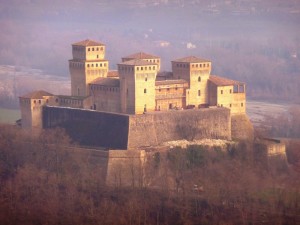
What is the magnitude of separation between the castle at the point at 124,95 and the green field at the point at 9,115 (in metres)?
3.49

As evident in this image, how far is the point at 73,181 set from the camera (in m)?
28.7

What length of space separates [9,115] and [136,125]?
8.48 meters

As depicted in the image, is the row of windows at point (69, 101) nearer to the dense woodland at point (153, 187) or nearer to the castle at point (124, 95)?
the castle at point (124, 95)

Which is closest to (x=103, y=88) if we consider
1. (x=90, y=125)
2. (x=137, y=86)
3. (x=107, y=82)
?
(x=107, y=82)

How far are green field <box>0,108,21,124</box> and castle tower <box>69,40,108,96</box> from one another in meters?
3.74

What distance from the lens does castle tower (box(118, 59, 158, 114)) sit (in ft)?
98.3

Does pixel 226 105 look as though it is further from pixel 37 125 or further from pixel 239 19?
pixel 239 19

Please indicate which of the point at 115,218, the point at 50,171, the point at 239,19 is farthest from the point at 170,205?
the point at 239,19

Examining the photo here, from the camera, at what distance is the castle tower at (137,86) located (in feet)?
98.3

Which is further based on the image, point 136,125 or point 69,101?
point 69,101

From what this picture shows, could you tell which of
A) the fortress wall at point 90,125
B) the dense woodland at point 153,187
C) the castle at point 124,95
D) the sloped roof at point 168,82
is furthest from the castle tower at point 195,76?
the fortress wall at point 90,125

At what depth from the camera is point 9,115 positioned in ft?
122

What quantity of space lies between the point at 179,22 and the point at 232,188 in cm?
3056

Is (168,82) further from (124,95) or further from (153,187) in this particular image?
(153,187)
